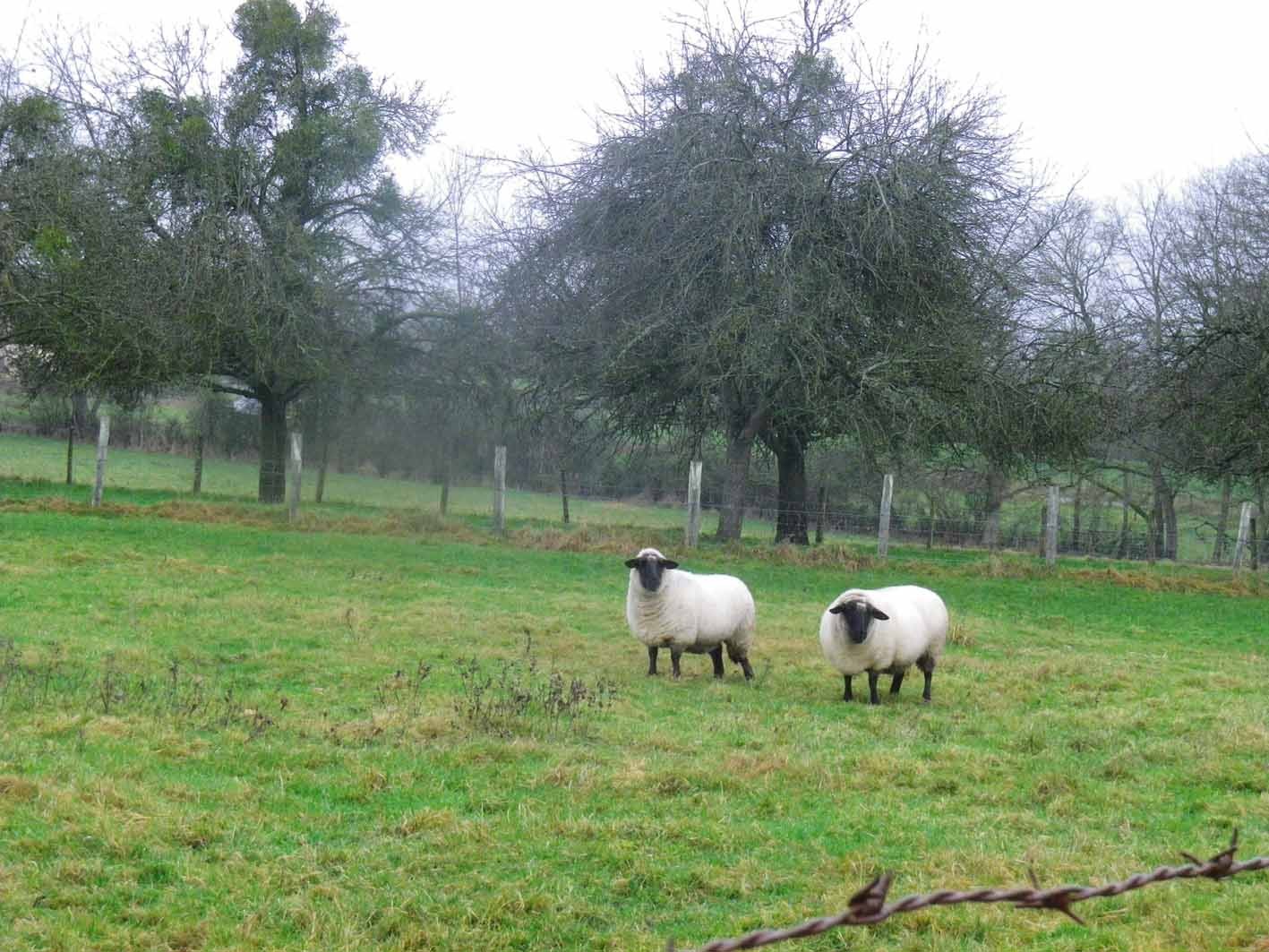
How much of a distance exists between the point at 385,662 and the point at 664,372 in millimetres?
15242

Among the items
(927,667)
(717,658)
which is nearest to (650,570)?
(717,658)

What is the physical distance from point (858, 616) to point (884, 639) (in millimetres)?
432

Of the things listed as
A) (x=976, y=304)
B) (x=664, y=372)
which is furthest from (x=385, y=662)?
(x=976, y=304)

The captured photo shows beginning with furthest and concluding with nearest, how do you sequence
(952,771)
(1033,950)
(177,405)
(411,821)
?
(177,405) → (952,771) → (411,821) → (1033,950)

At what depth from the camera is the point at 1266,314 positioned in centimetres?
2305

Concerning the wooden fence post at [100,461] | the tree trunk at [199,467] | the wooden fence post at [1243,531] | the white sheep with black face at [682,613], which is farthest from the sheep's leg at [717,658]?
the tree trunk at [199,467]

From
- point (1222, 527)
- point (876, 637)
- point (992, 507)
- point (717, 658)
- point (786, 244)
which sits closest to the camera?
point (876, 637)

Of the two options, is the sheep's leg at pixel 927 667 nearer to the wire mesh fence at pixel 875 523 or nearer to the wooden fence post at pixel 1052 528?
the wooden fence post at pixel 1052 528

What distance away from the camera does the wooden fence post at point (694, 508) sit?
84.2 feet

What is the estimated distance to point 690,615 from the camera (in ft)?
41.1

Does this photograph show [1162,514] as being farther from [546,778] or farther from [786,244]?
[546,778]

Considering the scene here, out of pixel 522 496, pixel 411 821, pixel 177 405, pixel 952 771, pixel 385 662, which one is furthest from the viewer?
pixel 177 405

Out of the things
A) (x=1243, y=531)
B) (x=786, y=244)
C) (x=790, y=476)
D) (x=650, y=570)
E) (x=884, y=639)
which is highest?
(x=786, y=244)

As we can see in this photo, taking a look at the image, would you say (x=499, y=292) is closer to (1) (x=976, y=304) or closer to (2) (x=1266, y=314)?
(1) (x=976, y=304)
